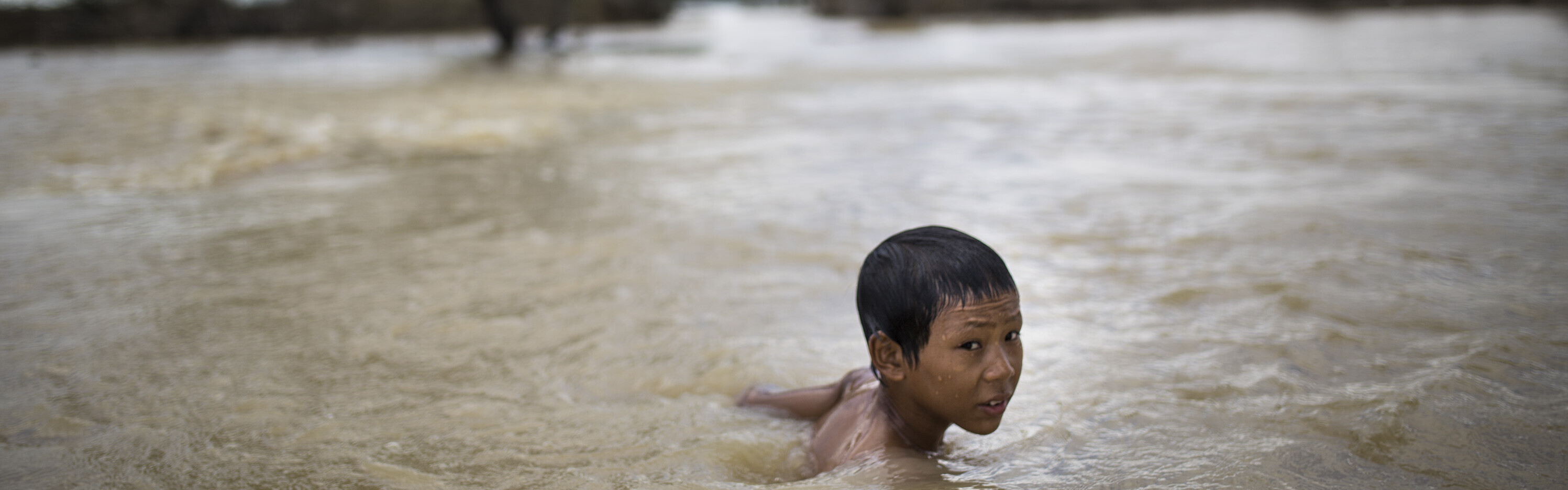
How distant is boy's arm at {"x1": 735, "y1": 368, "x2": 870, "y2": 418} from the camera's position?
2.17 meters

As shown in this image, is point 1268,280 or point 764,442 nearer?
point 764,442

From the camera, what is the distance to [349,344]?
107 inches

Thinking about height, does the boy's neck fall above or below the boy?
below

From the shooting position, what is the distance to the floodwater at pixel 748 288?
203 centimetres

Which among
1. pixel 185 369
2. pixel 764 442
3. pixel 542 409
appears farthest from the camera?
pixel 185 369

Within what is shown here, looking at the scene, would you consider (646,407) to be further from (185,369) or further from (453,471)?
(185,369)

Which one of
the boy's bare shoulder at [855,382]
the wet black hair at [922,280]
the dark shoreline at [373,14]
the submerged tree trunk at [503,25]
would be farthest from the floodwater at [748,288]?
the dark shoreline at [373,14]

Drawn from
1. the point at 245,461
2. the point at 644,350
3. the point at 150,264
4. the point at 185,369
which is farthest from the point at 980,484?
the point at 150,264

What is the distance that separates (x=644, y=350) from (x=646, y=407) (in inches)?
14.8

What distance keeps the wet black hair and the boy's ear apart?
0.01 meters

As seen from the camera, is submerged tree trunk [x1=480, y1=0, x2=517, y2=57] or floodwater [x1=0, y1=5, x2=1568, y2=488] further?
submerged tree trunk [x1=480, y1=0, x2=517, y2=57]

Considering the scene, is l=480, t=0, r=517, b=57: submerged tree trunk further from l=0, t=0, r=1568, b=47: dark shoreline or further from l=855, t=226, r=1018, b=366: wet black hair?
l=855, t=226, r=1018, b=366: wet black hair

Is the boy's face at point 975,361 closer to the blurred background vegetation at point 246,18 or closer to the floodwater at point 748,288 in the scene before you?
the floodwater at point 748,288

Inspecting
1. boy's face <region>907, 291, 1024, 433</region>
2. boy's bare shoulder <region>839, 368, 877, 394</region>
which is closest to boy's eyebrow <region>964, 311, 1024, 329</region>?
boy's face <region>907, 291, 1024, 433</region>
